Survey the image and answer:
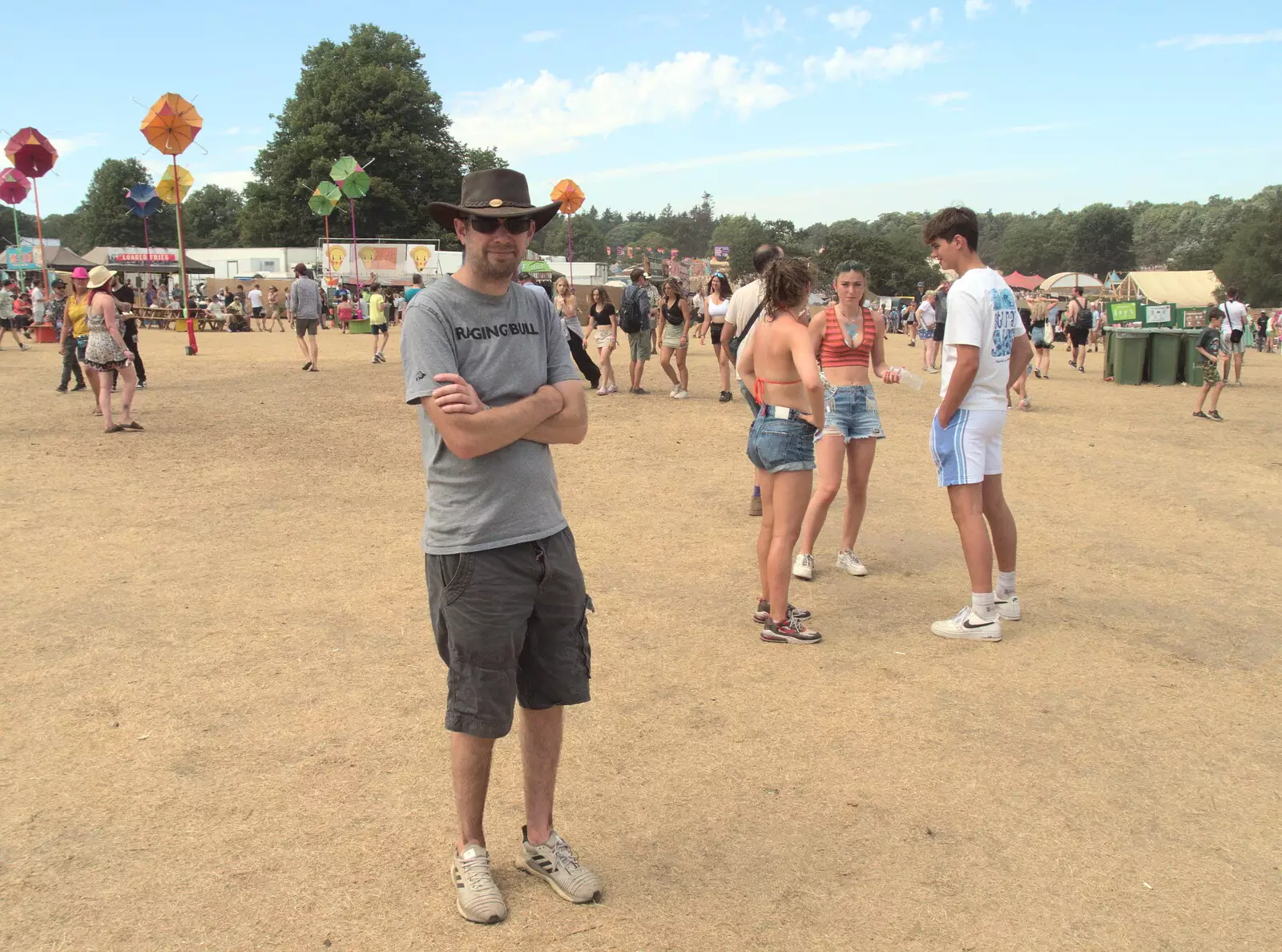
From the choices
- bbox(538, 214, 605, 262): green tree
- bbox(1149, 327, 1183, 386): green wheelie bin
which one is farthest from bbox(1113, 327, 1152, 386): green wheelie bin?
bbox(538, 214, 605, 262): green tree

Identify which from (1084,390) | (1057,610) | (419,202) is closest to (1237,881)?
(1057,610)

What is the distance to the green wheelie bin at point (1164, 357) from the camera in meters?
17.2

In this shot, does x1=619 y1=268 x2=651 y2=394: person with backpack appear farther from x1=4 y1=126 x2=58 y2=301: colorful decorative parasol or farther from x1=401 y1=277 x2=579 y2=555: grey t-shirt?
x1=4 y1=126 x2=58 y2=301: colorful decorative parasol

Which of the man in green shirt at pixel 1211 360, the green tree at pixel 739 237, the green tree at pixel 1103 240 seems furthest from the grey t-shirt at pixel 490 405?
the green tree at pixel 1103 240

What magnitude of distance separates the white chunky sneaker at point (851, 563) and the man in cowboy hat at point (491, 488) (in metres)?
3.59

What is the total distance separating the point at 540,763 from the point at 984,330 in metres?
3.08

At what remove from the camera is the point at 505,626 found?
8.58ft

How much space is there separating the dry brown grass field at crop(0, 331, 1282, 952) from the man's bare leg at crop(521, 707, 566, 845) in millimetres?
196

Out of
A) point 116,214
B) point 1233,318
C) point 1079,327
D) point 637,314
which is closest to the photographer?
point 637,314

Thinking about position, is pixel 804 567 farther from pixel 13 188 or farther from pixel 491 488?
pixel 13 188

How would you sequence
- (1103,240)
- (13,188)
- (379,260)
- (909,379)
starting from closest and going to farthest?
(909,379) < (13,188) < (379,260) < (1103,240)

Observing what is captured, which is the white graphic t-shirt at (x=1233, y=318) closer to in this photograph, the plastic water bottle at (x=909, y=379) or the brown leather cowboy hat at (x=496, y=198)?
the plastic water bottle at (x=909, y=379)

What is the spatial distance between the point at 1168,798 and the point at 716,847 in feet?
5.26

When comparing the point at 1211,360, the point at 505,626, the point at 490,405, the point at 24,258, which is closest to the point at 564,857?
the point at 505,626
